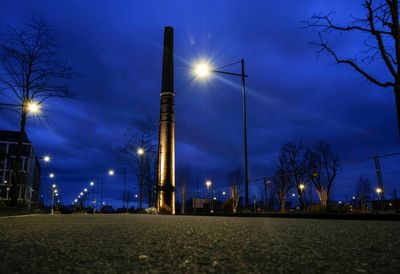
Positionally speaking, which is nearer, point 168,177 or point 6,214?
point 6,214

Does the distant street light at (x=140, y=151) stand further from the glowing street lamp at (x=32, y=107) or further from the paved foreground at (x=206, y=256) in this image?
the paved foreground at (x=206, y=256)

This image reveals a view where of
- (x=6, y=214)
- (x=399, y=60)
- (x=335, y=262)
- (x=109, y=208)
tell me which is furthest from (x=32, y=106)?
(x=109, y=208)

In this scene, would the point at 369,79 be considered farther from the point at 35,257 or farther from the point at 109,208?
the point at 109,208

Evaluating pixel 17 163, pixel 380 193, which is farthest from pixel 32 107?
pixel 380 193

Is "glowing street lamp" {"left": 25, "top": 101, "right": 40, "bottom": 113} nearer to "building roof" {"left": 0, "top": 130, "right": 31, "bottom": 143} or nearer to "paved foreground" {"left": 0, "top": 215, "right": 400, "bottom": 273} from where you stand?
"paved foreground" {"left": 0, "top": 215, "right": 400, "bottom": 273}

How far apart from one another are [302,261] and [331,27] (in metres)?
Answer: 12.0

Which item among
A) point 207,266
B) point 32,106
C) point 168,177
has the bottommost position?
point 207,266

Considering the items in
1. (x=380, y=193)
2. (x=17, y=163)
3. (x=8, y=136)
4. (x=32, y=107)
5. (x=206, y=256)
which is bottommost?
(x=206, y=256)

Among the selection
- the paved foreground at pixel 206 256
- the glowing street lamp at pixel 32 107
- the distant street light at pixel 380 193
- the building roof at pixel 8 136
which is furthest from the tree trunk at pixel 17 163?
the building roof at pixel 8 136

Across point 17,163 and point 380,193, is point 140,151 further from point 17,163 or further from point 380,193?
point 380,193

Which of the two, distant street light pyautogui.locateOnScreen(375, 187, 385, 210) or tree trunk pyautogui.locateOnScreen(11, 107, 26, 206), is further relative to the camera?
tree trunk pyautogui.locateOnScreen(11, 107, 26, 206)

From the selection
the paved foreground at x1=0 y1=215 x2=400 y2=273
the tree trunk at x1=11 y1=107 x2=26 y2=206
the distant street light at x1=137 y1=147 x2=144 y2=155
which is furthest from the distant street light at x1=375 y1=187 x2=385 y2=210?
the distant street light at x1=137 y1=147 x2=144 y2=155

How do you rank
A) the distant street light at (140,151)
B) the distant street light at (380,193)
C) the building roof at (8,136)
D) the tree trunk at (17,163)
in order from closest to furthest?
the distant street light at (380,193), the tree trunk at (17,163), the distant street light at (140,151), the building roof at (8,136)

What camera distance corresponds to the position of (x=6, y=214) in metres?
17.3
